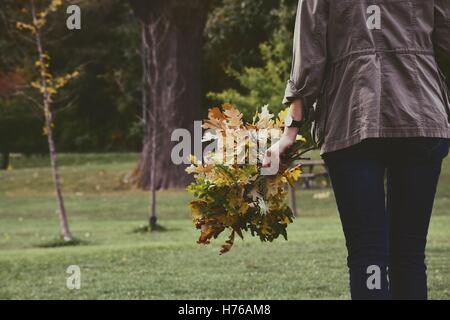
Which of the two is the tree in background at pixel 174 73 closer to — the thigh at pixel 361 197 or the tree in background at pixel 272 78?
the tree in background at pixel 272 78

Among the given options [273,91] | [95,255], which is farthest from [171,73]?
[95,255]

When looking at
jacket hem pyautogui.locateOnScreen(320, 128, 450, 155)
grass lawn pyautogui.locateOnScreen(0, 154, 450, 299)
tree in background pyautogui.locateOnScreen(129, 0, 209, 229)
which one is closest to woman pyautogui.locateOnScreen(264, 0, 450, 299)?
jacket hem pyautogui.locateOnScreen(320, 128, 450, 155)

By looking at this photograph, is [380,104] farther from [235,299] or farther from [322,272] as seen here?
[322,272]

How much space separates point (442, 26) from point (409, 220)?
70 centimetres

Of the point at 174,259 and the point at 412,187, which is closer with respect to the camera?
the point at 412,187

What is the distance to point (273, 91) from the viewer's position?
86.3 feet

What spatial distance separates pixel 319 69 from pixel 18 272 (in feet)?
24.4

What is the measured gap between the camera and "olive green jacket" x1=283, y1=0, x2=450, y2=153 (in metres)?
3.57

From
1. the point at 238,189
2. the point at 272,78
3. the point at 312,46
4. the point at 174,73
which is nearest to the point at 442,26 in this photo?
the point at 312,46

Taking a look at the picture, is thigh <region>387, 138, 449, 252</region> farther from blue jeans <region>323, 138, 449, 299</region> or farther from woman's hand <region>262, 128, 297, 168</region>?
woman's hand <region>262, 128, 297, 168</region>

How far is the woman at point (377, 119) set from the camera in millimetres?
3559

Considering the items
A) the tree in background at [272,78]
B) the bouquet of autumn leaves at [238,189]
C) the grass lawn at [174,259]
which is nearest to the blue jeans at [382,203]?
the bouquet of autumn leaves at [238,189]

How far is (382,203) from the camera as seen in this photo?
11.8 ft

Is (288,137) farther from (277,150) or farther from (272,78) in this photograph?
(272,78)
